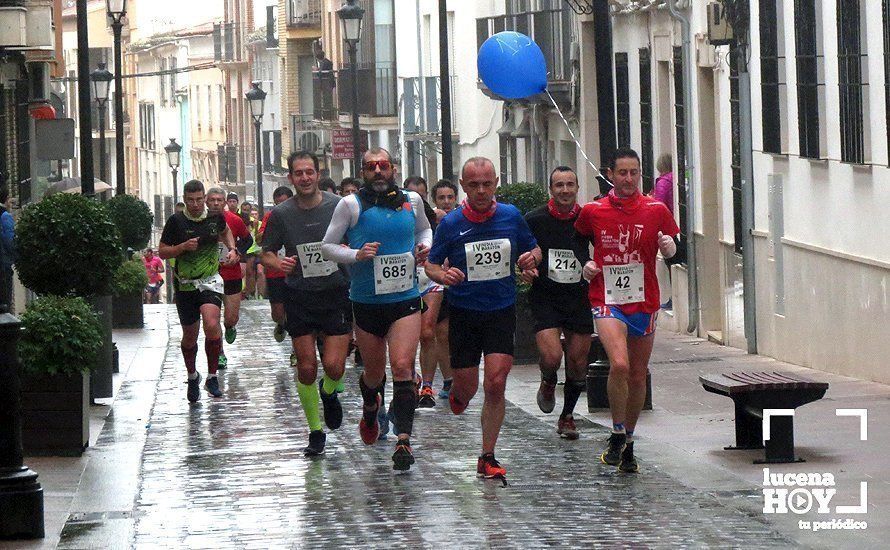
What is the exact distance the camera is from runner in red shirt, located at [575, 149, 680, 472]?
37.9 ft

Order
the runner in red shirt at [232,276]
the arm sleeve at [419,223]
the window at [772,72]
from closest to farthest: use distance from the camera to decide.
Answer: the arm sleeve at [419,223], the runner in red shirt at [232,276], the window at [772,72]

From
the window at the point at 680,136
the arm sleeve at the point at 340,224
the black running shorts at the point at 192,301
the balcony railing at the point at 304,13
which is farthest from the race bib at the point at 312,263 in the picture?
the balcony railing at the point at 304,13

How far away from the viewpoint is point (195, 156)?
9119cm

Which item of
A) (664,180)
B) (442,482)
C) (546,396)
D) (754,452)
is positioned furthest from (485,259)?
(664,180)

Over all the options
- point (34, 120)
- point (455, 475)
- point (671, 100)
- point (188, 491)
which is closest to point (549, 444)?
point (455, 475)

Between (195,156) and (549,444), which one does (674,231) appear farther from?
(195,156)

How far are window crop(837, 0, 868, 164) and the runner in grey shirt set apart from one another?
19.0 feet

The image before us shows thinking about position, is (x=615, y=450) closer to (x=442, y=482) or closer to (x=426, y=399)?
(x=442, y=482)

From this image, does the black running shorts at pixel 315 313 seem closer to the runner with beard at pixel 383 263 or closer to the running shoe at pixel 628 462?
the runner with beard at pixel 383 263

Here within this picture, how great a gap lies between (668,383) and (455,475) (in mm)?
6181

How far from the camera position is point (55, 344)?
507 inches

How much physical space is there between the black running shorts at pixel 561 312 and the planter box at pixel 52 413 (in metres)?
3.03

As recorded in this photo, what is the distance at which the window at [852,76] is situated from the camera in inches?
660

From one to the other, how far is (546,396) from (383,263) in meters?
2.28
